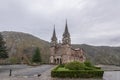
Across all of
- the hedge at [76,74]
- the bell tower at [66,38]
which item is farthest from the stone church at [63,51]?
Answer: the hedge at [76,74]

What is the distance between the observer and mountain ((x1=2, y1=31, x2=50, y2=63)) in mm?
154562

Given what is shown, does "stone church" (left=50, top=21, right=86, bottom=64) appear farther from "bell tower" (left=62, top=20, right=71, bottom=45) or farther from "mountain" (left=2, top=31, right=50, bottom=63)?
"mountain" (left=2, top=31, right=50, bottom=63)

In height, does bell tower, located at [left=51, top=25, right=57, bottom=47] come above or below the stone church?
above

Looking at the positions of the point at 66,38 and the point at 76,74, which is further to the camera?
the point at 66,38

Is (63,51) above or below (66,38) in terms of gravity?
below

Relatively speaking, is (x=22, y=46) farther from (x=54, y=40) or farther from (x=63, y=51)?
(x=63, y=51)

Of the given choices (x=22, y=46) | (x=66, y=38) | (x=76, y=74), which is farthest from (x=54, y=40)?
(x=76, y=74)

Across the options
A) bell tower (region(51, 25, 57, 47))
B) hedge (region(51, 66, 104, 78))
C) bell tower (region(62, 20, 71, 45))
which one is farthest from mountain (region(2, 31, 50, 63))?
hedge (region(51, 66, 104, 78))

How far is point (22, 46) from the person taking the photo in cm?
16938

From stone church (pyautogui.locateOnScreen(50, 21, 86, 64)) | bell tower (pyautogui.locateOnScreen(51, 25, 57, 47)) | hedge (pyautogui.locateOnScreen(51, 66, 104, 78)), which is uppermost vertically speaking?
bell tower (pyautogui.locateOnScreen(51, 25, 57, 47))

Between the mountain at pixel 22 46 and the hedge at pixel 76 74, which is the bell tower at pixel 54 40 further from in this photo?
the hedge at pixel 76 74

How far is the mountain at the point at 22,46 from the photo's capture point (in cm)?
15456

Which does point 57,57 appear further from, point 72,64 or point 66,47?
point 72,64

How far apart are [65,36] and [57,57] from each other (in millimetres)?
12261
